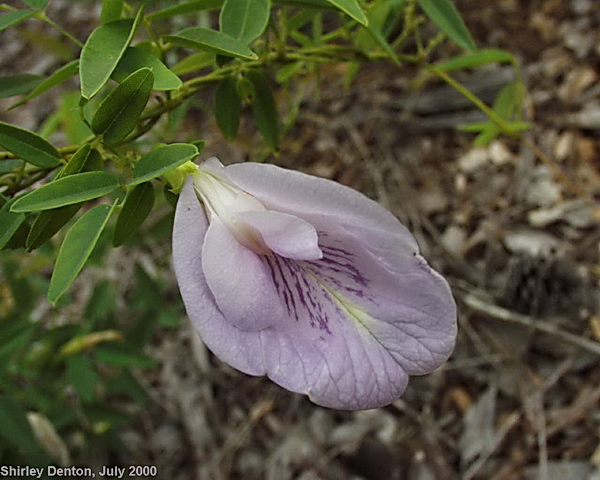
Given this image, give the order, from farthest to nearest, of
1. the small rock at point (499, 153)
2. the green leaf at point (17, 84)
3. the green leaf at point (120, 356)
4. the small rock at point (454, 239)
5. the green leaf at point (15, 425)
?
the small rock at point (499, 153)
the small rock at point (454, 239)
the green leaf at point (120, 356)
the green leaf at point (15, 425)
the green leaf at point (17, 84)

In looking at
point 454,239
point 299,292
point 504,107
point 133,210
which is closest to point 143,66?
point 133,210

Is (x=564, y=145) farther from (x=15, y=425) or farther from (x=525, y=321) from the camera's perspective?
(x=15, y=425)

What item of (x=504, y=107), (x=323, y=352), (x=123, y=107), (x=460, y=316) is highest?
(x=123, y=107)

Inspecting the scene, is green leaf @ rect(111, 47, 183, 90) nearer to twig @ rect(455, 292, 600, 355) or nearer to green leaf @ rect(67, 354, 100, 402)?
green leaf @ rect(67, 354, 100, 402)

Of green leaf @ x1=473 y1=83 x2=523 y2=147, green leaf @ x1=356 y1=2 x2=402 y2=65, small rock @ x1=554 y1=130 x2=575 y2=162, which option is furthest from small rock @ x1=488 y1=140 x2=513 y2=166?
green leaf @ x1=356 y1=2 x2=402 y2=65

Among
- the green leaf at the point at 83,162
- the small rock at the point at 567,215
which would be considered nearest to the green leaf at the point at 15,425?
the green leaf at the point at 83,162

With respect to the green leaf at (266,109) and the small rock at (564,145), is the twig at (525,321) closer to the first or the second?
the small rock at (564,145)
